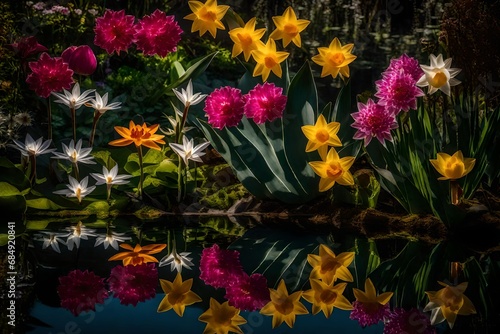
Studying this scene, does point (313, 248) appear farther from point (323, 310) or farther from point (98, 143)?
point (98, 143)

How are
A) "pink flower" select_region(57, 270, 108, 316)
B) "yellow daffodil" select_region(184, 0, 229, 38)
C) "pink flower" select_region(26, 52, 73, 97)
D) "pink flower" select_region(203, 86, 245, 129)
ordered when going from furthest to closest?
"pink flower" select_region(26, 52, 73, 97), "yellow daffodil" select_region(184, 0, 229, 38), "pink flower" select_region(203, 86, 245, 129), "pink flower" select_region(57, 270, 108, 316)

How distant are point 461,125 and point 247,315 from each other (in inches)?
74.7

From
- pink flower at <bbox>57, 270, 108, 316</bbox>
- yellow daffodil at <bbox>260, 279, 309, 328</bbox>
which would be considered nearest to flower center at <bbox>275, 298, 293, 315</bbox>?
yellow daffodil at <bbox>260, 279, 309, 328</bbox>

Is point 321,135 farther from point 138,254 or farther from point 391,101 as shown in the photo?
point 138,254

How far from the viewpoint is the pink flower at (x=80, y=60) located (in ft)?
14.7

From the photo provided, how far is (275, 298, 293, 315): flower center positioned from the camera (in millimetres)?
2427

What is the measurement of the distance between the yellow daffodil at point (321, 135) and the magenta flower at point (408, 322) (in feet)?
5.39

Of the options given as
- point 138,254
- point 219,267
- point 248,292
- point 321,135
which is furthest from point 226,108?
point 248,292

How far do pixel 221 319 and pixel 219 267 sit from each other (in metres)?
0.71

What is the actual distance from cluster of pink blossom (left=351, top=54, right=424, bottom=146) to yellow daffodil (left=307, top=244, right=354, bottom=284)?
0.69 meters

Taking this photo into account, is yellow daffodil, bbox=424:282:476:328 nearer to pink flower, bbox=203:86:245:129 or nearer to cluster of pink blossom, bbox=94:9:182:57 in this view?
pink flower, bbox=203:86:245:129

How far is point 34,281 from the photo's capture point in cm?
279

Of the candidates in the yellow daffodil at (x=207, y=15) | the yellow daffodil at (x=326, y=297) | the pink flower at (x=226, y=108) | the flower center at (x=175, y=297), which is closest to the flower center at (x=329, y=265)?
the yellow daffodil at (x=326, y=297)

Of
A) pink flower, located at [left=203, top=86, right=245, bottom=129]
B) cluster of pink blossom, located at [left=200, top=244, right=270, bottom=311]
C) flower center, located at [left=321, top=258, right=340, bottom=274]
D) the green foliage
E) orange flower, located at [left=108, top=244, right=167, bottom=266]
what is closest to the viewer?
cluster of pink blossom, located at [left=200, top=244, right=270, bottom=311]
